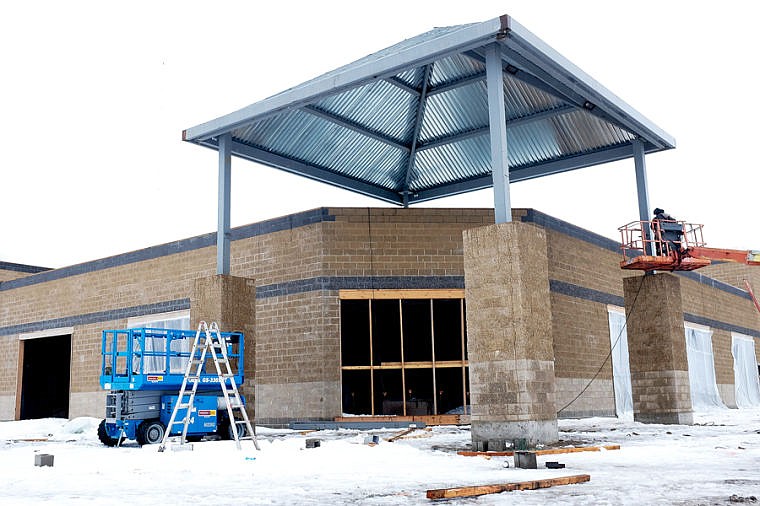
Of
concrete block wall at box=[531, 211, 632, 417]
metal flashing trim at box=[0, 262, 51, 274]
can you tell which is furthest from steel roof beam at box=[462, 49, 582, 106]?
metal flashing trim at box=[0, 262, 51, 274]

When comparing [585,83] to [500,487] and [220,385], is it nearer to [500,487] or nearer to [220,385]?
[220,385]

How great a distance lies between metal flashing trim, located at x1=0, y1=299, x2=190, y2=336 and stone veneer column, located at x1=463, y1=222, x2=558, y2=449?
16342mm

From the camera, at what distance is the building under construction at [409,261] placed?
20.2m

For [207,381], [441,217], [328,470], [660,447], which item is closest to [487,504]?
[328,470]

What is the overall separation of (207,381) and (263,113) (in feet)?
24.6

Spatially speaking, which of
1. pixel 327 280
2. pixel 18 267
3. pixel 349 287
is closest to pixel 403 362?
pixel 349 287

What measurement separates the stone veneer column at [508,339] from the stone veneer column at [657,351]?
916 centimetres

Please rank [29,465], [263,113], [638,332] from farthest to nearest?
[638,332] < [263,113] < [29,465]

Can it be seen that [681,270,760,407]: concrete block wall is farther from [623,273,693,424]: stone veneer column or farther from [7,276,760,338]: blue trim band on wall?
[623,273,693,424]: stone veneer column

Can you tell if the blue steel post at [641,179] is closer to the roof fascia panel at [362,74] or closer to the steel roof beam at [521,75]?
the steel roof beam at [521,75]

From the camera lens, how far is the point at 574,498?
8539 mm

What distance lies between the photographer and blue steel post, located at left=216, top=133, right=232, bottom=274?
22.5m

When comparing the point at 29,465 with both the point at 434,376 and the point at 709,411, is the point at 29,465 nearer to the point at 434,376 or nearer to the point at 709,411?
the point at 434,376

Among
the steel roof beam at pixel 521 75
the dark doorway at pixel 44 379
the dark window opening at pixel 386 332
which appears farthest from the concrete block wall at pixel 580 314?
A: the dark doorway at pixel 44 379
